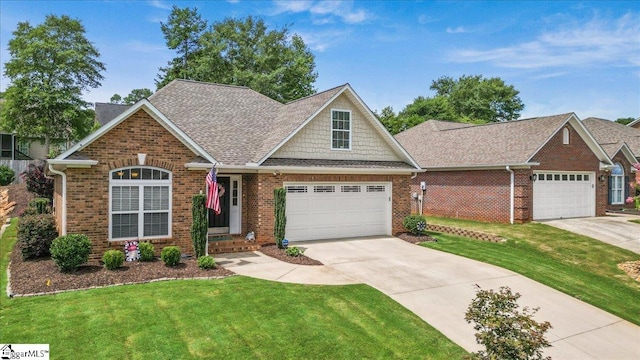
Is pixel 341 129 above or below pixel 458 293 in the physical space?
above

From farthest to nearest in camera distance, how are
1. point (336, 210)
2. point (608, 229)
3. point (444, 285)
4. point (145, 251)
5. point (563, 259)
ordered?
point (608, 229) < point (336, 210) < point (563, 259) < point (145, 251) < point (444, 285)

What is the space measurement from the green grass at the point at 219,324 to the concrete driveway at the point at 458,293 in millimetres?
711

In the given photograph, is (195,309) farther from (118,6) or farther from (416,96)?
(416,96)

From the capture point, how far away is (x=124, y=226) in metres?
11.4

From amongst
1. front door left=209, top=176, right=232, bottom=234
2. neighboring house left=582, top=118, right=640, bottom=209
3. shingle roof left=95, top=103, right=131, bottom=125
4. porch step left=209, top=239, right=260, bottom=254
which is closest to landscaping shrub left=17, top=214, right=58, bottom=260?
porch step left=209, top=239, right=260, bottom=254

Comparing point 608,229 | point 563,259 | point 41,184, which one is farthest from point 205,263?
point 608,229

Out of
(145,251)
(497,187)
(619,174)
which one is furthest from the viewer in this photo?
(619,174)

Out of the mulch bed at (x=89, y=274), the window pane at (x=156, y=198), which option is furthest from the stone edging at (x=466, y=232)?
the window pane at (x=156, y=198)

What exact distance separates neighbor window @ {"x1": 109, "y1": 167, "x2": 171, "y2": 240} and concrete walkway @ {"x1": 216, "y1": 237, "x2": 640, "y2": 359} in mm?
2221

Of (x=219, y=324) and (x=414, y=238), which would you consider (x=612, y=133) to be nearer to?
(x=414, y=238)

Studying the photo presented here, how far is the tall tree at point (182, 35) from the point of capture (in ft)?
131

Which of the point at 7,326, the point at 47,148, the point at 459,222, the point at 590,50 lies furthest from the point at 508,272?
the point at 47,148

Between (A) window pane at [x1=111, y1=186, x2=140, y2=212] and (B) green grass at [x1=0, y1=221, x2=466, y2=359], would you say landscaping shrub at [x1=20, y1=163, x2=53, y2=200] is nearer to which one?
(A) window pane at [x1=111, y1=186, x2=140, y2=212]

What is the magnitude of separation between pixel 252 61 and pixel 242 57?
115 cm
